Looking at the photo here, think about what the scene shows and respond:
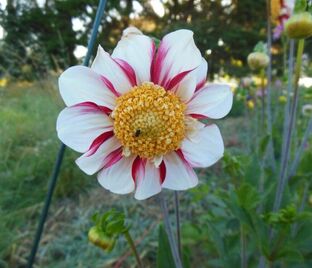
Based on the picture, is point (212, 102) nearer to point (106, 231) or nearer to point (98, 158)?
point (98, 158)

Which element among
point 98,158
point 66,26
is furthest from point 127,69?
point 66,26

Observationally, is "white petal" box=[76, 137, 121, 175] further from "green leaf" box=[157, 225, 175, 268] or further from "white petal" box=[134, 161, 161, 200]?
"green leaf" box=[157, 225, 175, 268]

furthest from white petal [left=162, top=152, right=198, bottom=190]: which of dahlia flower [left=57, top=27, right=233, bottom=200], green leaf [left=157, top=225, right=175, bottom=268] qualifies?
green leaf [left=157, top=225, right=175, bottom=268]

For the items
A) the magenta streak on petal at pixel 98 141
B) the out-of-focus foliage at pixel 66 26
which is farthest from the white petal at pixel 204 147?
the out-of-focus foliage at pixel 66 26

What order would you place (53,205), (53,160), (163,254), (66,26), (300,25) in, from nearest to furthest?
(300,25) < (163,254) < (53,205) < (53,160) < (66,26)

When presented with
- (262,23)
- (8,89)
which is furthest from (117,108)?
(262,23)

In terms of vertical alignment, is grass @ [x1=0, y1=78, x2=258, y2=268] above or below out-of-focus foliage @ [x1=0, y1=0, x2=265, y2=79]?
below

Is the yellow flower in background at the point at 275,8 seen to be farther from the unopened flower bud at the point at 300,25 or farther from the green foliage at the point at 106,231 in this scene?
the green foliage at the point at 106,231
